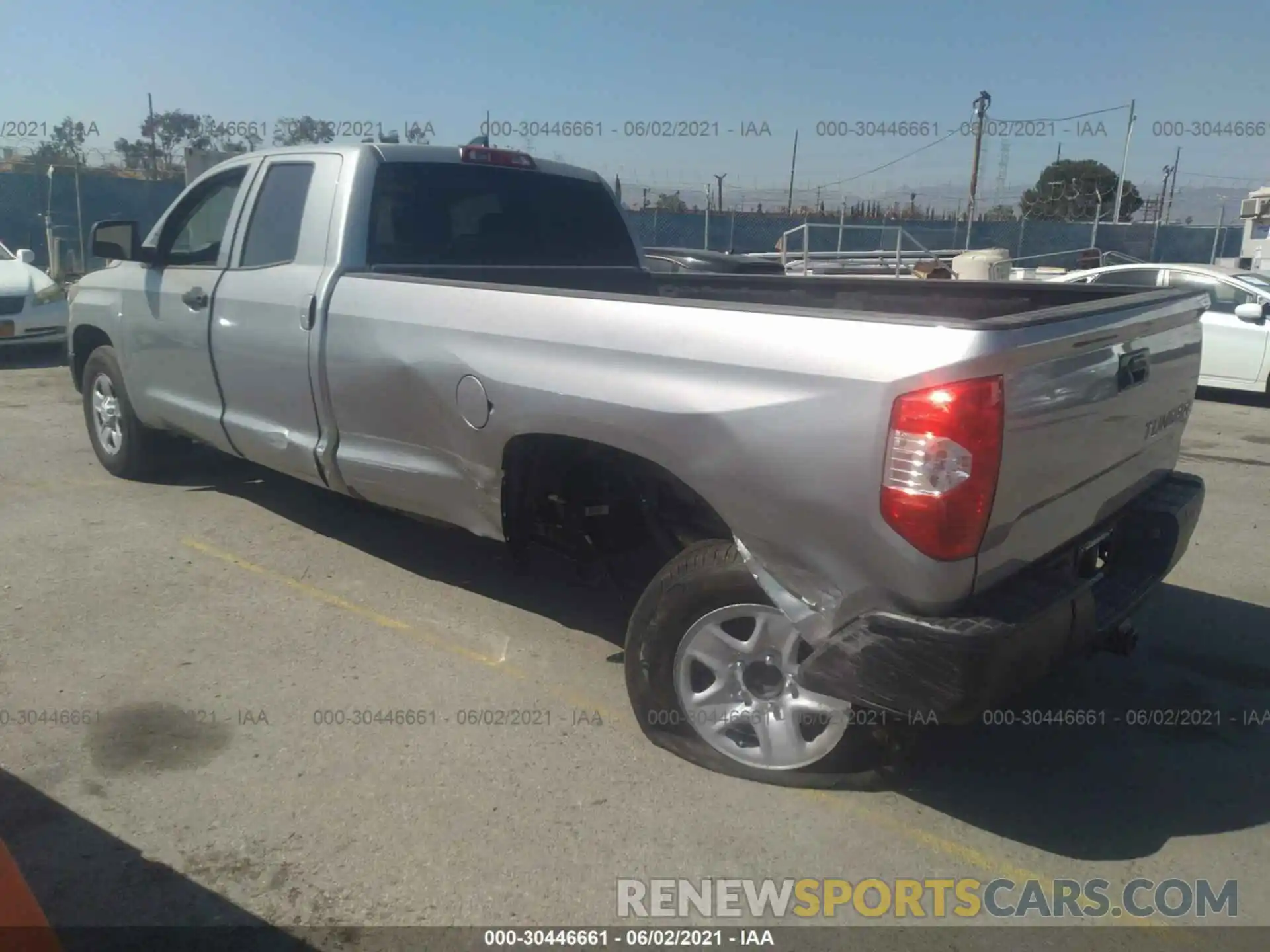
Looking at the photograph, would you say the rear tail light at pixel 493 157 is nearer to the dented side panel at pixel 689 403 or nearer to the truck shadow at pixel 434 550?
the dented side panel at pixel 689 403

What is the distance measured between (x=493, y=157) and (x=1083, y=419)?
10.9 feet

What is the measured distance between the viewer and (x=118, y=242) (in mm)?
5895

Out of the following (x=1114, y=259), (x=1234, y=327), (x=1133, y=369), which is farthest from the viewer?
(x=1114, y=259)

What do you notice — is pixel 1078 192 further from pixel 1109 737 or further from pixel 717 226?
pixel 1109 737

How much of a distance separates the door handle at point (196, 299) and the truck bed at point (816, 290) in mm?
1290

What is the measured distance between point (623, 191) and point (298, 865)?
22842 millimetres

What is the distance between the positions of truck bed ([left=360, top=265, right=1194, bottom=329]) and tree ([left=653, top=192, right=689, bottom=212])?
2259cm

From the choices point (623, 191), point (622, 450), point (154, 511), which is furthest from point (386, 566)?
point (623, 191)

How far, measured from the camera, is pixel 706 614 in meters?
3.33

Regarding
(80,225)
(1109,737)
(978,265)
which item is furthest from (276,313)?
(80,225)

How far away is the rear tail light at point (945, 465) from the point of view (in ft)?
8.59

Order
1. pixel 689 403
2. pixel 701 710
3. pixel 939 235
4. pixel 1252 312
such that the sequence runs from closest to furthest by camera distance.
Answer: pixel 689 403, pixel 701 710, pixel 1252 312, pixel 939 235

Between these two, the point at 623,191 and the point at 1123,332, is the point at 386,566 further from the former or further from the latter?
the point at 623,191

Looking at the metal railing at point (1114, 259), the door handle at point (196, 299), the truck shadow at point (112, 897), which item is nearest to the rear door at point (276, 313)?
the door handle at point (196, 299)
